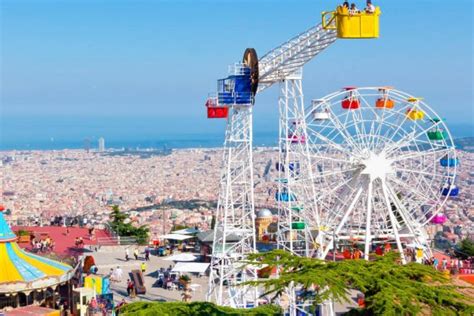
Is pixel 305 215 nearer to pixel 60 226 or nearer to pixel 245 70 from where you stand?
pixel 245 70

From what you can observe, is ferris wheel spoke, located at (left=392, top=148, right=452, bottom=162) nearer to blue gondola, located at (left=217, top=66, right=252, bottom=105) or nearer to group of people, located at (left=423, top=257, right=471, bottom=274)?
group of people, located at (left=423, top=257, right=471, bottom=274)

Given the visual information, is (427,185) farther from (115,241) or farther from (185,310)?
(115,241)

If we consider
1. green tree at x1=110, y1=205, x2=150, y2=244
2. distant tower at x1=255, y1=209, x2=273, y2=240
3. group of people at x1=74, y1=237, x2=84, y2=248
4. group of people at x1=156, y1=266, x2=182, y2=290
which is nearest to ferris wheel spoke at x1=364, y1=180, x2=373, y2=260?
group of people at x1=156, y1=266, x2=182, y2=290

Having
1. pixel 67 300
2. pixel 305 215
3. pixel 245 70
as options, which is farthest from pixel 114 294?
pixel 245 70

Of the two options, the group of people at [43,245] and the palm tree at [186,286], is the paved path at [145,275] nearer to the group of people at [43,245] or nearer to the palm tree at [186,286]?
the palm tree at [186,286]

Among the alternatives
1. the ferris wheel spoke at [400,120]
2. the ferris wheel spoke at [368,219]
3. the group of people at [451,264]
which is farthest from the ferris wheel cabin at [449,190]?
the ferris wheel spoke at [368,219]

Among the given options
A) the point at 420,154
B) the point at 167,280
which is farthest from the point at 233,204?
the point at 420,154
